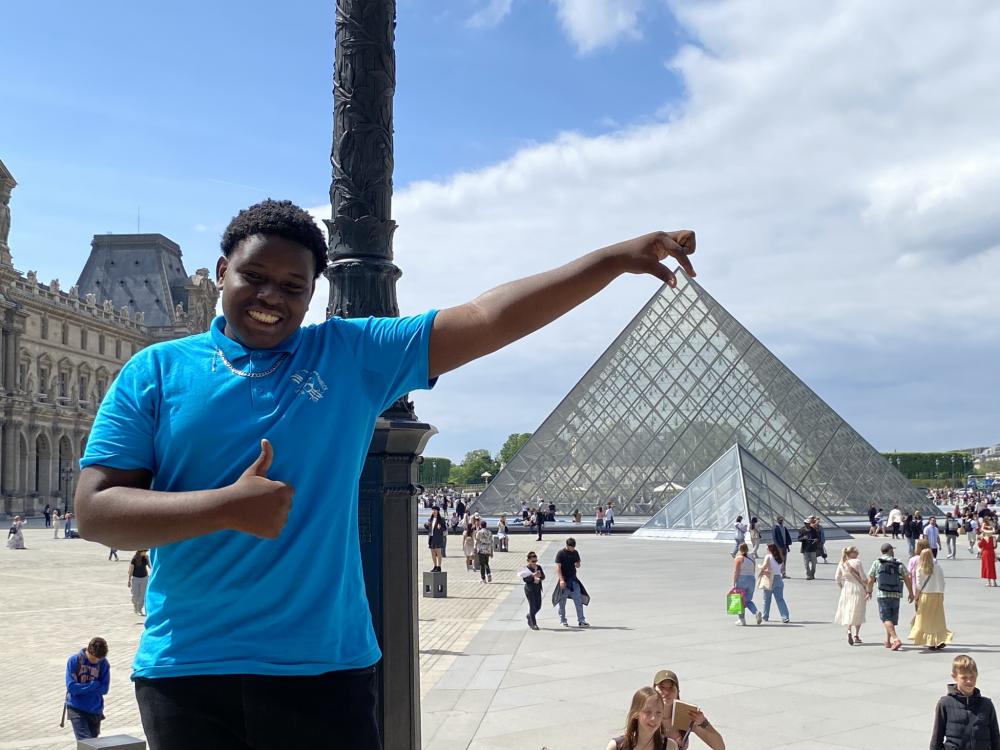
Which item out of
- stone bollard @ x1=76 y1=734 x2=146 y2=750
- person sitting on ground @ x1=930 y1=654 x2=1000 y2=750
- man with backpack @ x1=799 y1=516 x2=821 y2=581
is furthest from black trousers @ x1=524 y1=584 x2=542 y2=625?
stone bollard @ x1=76 y1=734 x2=146 y2=750

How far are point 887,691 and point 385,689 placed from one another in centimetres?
618

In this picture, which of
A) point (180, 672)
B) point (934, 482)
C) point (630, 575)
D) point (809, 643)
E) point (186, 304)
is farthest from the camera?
point (934, 482)

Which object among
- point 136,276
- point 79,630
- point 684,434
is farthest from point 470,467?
point 79,630

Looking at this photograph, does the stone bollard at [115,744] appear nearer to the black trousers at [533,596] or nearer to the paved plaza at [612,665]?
the paved plaza at [612,665]

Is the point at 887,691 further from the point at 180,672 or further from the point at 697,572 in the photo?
the point at 697,572

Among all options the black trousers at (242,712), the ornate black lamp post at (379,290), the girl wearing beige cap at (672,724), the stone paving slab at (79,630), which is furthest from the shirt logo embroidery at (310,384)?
the stone paving slab at (79,630)

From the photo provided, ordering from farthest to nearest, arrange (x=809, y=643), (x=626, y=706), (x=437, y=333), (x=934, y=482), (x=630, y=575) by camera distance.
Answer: (x=934, y=482) → (x=630, y=575) → (x=809, y=643) → (x=626, y=706) → (x=437, y=333)

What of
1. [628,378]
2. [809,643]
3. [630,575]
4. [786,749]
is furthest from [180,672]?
[628,378]

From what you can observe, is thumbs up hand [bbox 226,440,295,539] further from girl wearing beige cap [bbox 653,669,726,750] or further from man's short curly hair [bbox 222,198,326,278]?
girl wearing beige cap [bbox 653,669,726,750]

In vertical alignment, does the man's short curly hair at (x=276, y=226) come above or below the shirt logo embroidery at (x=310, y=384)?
above

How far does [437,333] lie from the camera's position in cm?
203

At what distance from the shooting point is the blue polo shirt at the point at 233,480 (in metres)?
1.79

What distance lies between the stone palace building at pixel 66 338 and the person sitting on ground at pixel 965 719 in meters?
66.7

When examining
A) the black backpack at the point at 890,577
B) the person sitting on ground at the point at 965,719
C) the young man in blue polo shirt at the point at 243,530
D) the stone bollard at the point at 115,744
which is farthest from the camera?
the black backpack at the point at 890,577
